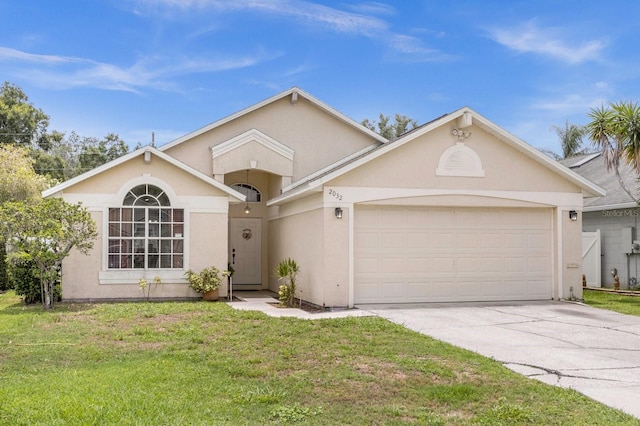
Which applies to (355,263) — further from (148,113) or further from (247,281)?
(148,113)

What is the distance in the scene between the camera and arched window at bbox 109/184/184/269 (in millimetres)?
15617

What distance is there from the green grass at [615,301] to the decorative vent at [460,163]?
4442 millimetres

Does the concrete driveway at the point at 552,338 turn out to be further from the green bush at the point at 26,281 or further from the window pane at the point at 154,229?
the green bush at the point at 26,281

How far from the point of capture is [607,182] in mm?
22078

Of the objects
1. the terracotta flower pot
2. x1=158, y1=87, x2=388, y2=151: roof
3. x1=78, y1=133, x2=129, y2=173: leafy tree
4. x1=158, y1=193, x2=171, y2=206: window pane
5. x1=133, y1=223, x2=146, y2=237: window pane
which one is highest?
x1=78, y1=133, x2=129, y2=173: leafy tree

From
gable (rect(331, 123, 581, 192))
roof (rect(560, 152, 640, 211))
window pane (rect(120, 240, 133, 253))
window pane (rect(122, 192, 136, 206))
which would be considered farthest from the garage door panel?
roof (rect(560, 152, 640, 211))

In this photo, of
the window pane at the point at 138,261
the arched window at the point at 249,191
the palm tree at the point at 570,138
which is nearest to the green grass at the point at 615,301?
the arched window at the point at 249,191

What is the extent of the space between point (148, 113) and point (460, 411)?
111ft

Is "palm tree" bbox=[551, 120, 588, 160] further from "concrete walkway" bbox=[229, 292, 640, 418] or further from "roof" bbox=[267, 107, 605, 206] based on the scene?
"concrete walkway" bbox=[229, 292, 640, 418]

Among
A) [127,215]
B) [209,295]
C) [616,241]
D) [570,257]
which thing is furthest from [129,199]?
[616,241]

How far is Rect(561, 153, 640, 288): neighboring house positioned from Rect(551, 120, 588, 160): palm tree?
17.2 metres

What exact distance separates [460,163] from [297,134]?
6273mm

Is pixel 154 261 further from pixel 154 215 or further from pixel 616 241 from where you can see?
pixel 616 241

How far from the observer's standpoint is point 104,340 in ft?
32.3
